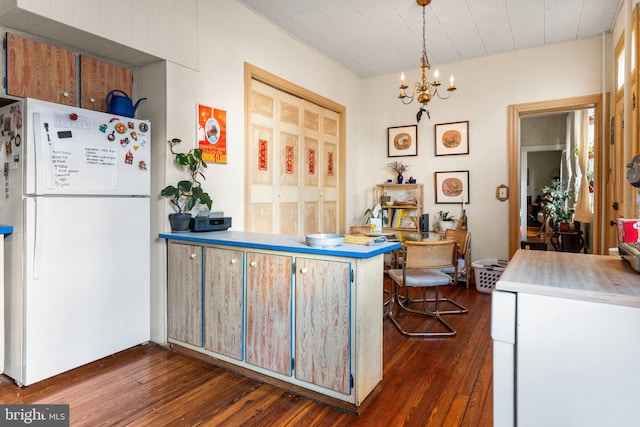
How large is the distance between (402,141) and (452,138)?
70cm

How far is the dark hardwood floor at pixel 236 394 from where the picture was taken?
1893mm

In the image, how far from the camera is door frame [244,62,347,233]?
3520mm

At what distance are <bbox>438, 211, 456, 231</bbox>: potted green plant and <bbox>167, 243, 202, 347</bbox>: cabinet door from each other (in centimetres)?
356

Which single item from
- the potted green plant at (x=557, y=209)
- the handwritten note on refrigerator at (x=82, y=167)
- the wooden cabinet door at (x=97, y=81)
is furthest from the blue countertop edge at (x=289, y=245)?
the potted green plant at (x=557, y=209)

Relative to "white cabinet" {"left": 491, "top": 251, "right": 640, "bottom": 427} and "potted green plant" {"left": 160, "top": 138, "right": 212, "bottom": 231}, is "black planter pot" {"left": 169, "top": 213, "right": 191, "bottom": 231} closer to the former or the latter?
"potted green plant" {"left": 160, "top": 138, "right": 212, "bottom": 231}

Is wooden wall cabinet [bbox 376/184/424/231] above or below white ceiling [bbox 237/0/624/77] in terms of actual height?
below

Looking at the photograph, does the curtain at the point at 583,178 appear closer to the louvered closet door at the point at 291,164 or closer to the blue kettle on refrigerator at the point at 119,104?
the louvered closet door at the point at 291,164

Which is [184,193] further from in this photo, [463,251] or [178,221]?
[463,251]

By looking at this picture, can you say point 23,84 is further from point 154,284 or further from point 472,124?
point 472,124

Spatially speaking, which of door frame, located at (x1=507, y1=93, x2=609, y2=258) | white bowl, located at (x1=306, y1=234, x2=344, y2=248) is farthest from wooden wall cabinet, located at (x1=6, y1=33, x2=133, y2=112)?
door frame, located at (x1=507, y1=93, x2=609, y2=258)

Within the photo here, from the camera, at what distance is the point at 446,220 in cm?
505

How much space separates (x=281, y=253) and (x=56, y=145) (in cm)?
156

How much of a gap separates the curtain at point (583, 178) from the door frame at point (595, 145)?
146cm

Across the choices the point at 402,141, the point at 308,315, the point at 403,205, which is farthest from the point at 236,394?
the point at 402,141
